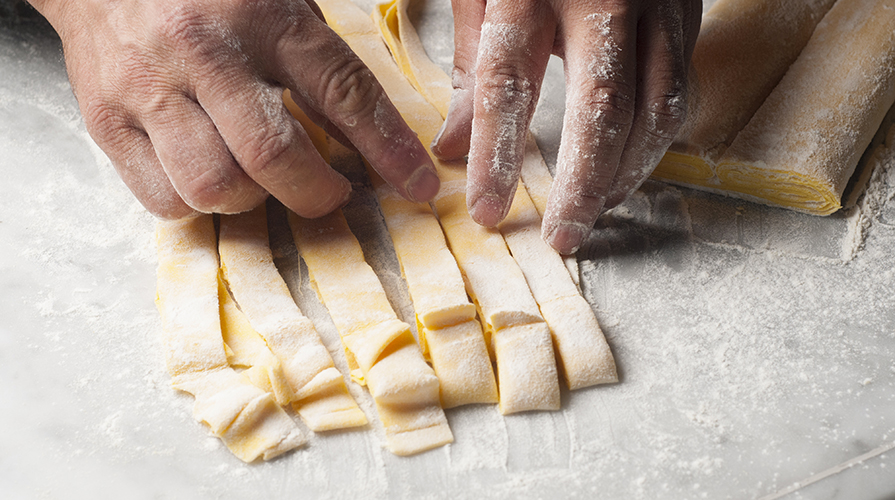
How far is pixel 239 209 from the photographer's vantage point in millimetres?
1778

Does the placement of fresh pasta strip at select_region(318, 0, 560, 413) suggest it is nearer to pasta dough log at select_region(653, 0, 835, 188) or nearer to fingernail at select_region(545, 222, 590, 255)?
fingernail at select_region(545, 222, 590, 255)

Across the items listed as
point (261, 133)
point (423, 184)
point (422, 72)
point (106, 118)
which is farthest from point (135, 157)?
point (422, 72)

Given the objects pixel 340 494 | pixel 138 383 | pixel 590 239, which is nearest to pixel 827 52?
pixel 590 239

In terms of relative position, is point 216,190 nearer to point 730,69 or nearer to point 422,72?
point 422,72

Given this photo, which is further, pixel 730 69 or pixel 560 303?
pixel 730 69

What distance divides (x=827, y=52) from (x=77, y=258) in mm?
2508

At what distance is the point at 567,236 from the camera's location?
178 cm

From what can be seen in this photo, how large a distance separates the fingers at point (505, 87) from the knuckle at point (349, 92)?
0.96ft

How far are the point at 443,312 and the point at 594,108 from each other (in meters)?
0.66

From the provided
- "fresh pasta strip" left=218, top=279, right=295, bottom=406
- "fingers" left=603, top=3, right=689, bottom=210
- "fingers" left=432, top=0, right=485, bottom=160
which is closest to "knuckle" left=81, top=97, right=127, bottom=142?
"fresh pasta strip" left=218, top=279, right=295, bottom=406

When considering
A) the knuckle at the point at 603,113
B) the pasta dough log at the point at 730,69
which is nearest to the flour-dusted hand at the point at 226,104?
the knuckle at the point at 603,113

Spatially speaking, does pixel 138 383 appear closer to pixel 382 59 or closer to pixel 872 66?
pixel 382 59

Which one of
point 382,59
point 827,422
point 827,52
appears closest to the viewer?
point 827,422

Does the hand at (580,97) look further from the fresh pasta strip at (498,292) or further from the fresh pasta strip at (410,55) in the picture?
the fresh pasta strip at (410,55)
